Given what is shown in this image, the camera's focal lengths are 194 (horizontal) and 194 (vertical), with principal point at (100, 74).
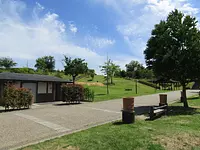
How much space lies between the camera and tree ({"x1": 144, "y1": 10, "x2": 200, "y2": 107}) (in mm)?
12758

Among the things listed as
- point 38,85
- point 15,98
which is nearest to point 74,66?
point 38,85


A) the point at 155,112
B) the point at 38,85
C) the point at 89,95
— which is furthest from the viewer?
the point at 89,95

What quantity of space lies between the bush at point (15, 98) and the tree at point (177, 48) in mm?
9590

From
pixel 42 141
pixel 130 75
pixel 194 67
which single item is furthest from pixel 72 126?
pixel 130 75

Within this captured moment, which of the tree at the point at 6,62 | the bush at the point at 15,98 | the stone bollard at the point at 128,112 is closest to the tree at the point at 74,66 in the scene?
the bush at the point at 15,98

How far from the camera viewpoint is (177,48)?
1329 centimetres

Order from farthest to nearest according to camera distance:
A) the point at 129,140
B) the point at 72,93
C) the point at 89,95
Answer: the point at 89,95
the point at 72,93
the point at 129,140

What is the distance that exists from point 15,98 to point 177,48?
11.7m

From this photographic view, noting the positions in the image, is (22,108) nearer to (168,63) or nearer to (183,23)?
(168,63)

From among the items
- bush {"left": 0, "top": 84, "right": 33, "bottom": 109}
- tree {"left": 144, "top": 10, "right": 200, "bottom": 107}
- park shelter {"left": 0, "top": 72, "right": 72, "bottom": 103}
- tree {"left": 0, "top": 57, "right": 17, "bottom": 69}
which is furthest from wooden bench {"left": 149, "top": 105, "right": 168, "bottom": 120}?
tree {"left": 0, "top": 57, "right": 17, "bottom": 69}

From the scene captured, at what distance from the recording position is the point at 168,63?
521 inches

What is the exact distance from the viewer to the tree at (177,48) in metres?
12.8

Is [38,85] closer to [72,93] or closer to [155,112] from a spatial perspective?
[72,93]

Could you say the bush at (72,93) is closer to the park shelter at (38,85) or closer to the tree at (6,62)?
the park shelter at (38,85)
